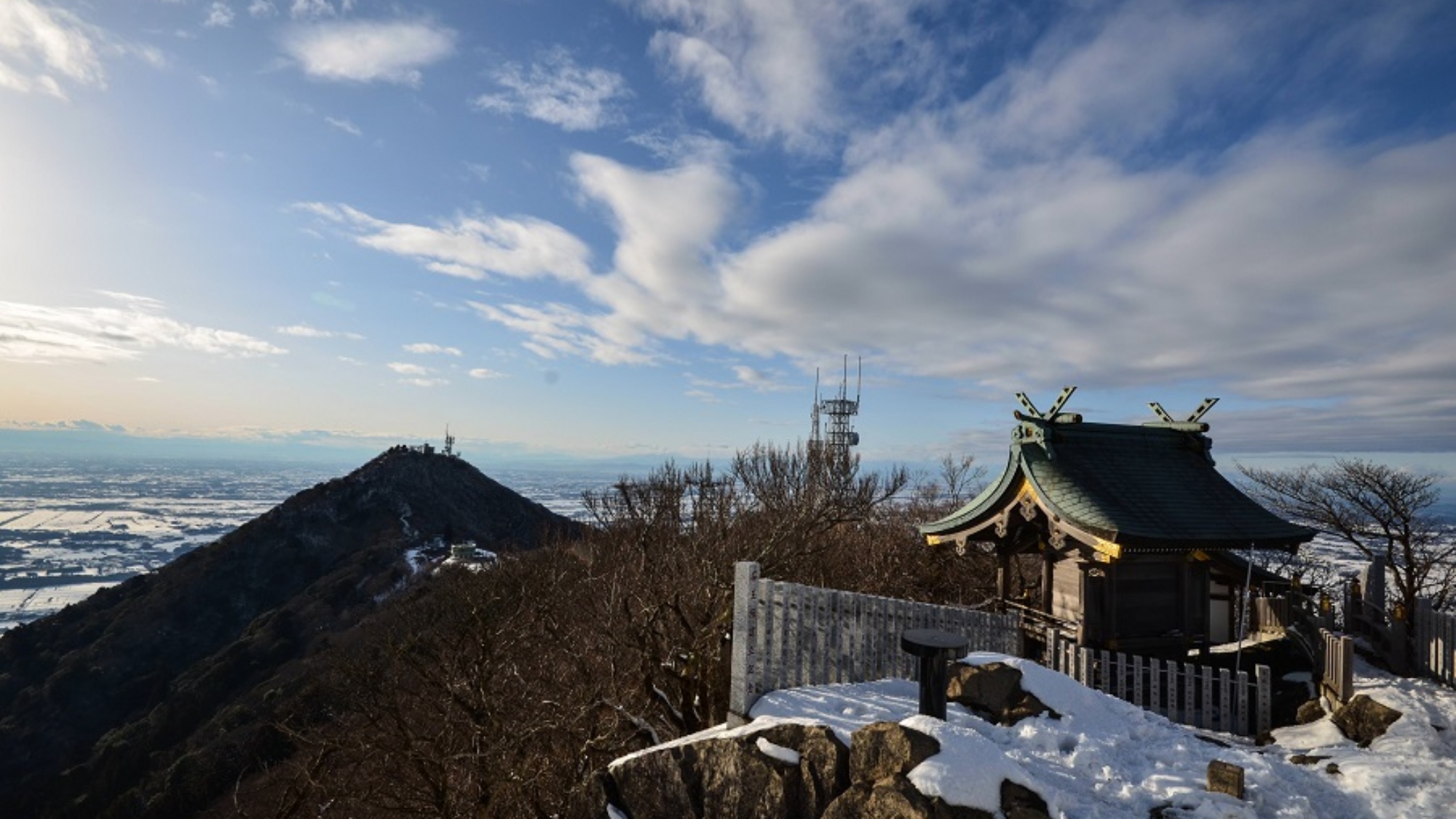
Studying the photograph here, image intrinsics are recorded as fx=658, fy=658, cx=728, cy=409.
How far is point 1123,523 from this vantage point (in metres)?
11.5

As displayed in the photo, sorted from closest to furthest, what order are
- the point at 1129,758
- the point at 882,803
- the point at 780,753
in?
the point at 882,803
the point at 780,753
the point at 1129,758

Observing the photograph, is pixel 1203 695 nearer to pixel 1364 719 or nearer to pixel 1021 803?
pixel 1364 719

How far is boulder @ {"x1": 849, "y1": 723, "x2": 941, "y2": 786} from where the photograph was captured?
19.0 feet

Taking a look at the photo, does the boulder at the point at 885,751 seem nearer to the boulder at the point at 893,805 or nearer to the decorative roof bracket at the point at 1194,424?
the boulder at the point at 893,805

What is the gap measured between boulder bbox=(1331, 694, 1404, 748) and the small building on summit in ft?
10.6

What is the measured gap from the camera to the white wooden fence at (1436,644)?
1034 centimetres

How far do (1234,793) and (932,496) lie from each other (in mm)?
55515

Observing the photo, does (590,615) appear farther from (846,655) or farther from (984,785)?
(984,785)

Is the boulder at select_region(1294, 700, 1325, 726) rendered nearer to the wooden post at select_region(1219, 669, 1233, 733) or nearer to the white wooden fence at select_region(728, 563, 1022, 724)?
the wooden post at select_region(1219, 669, 1233, 733)

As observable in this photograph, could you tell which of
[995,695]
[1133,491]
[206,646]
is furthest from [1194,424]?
[206,646]

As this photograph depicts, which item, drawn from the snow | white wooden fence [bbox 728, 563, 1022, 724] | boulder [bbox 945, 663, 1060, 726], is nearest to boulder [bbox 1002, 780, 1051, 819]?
boulder [bbox 945, 663, 1060, 726]

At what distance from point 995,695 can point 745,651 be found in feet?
9.79

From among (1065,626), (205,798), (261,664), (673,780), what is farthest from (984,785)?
(261,664)

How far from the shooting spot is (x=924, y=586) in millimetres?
28219
